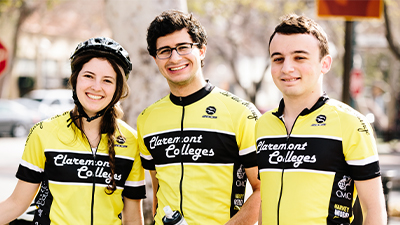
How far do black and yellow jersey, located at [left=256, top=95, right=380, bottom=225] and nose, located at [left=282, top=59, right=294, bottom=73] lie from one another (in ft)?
1.00

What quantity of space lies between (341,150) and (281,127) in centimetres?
45

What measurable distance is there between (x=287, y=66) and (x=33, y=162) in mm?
1959

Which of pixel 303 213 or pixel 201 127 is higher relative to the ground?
pixel 201 127

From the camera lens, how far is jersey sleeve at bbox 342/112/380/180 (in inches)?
110

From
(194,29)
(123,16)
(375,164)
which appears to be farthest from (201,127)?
(123,16)

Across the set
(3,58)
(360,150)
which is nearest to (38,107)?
(3,58)

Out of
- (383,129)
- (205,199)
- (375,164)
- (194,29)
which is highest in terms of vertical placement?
(383,129)

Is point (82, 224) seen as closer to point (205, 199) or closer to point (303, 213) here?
point (205, 199)

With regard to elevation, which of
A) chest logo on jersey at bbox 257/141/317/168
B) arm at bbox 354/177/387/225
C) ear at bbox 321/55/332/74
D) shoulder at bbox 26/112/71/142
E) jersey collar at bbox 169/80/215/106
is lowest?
arm at bbox 354/177/387/225

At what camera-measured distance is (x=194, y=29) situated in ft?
11.7

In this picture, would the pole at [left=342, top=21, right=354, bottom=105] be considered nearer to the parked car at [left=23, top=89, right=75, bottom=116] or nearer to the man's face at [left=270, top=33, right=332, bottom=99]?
the man's face at [left=270, top=33, right=332, bottom=99]

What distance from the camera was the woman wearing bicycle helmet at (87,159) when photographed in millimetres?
3289

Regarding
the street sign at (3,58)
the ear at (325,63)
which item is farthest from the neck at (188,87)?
the street sign at (3,58)

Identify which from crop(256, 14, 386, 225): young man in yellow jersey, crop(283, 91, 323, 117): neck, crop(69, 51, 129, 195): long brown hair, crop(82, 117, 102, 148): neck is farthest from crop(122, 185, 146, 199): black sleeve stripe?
crop(283, 91, 323, 117): neck
